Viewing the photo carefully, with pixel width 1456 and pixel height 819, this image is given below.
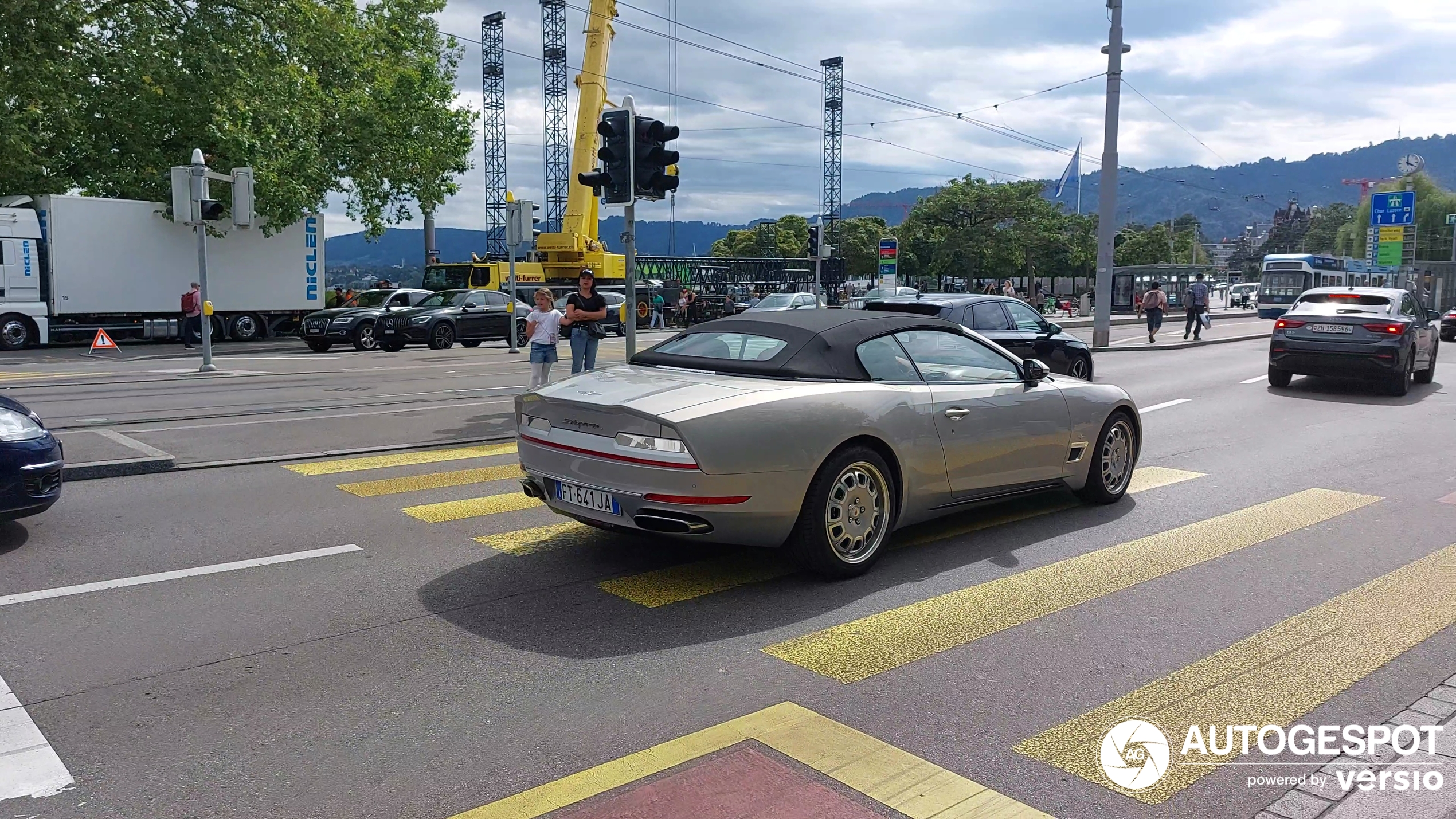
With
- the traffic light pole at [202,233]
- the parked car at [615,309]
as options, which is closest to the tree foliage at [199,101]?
the parked car at [615,309]

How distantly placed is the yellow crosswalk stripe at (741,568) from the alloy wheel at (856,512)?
1.32 feet

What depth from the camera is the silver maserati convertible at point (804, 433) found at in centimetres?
505

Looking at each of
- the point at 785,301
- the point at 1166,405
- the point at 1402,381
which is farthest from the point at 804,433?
the point at 785,301

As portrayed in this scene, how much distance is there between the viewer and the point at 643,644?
180 inches

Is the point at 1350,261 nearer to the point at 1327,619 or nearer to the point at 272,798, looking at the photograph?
the point at 1327,619

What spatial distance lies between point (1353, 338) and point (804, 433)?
12259 mm

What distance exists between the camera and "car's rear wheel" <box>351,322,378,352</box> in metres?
24.9

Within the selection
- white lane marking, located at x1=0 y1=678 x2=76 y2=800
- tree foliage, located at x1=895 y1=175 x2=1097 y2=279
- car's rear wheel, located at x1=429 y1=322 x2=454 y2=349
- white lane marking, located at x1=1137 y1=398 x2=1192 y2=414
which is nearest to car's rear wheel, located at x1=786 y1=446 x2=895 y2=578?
white lane marking, located at x1=0 y1=678 x2=76 y2=800

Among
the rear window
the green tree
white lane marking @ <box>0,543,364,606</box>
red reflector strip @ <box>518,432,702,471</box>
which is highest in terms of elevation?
the green tree

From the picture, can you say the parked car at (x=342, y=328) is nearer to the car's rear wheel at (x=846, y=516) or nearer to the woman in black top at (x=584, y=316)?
the woman in black top at (x=584, y=316)

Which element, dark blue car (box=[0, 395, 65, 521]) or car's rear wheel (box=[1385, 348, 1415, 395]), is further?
car's rear wheel (box=[1385, 348, 1415, 395])

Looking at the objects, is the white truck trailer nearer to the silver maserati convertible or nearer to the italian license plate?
the silver maserati convertible

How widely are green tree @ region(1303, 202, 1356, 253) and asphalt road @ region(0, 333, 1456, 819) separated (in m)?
175

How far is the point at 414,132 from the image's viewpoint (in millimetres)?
33438
